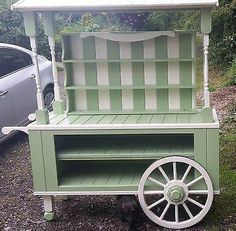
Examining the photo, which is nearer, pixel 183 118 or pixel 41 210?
pixel 183 118

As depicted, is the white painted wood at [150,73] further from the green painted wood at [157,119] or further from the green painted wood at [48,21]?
the green painted wood at [48,21]

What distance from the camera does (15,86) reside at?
6.46 metres

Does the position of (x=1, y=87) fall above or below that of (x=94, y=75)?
below

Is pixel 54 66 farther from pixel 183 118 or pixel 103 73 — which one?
pixel 183 118

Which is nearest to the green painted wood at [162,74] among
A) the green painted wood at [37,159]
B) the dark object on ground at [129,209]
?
the dark object on ground at [129,209]

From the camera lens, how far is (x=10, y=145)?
22.2 feet

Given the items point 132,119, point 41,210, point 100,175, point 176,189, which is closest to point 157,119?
point 132,119

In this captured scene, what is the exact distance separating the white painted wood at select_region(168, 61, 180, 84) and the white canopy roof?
67 cm

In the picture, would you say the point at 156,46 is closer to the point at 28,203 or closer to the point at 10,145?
the point at 28,203

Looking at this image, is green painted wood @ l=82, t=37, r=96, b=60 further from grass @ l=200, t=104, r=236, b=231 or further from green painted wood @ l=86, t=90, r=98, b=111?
grass @ l=200, t=104, r=236, b=231

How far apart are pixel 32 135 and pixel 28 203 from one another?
1.07 m

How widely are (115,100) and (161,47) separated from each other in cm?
67

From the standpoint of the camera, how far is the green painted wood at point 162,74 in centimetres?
410

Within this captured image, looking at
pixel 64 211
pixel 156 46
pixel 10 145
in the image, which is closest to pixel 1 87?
pixel 10 145
